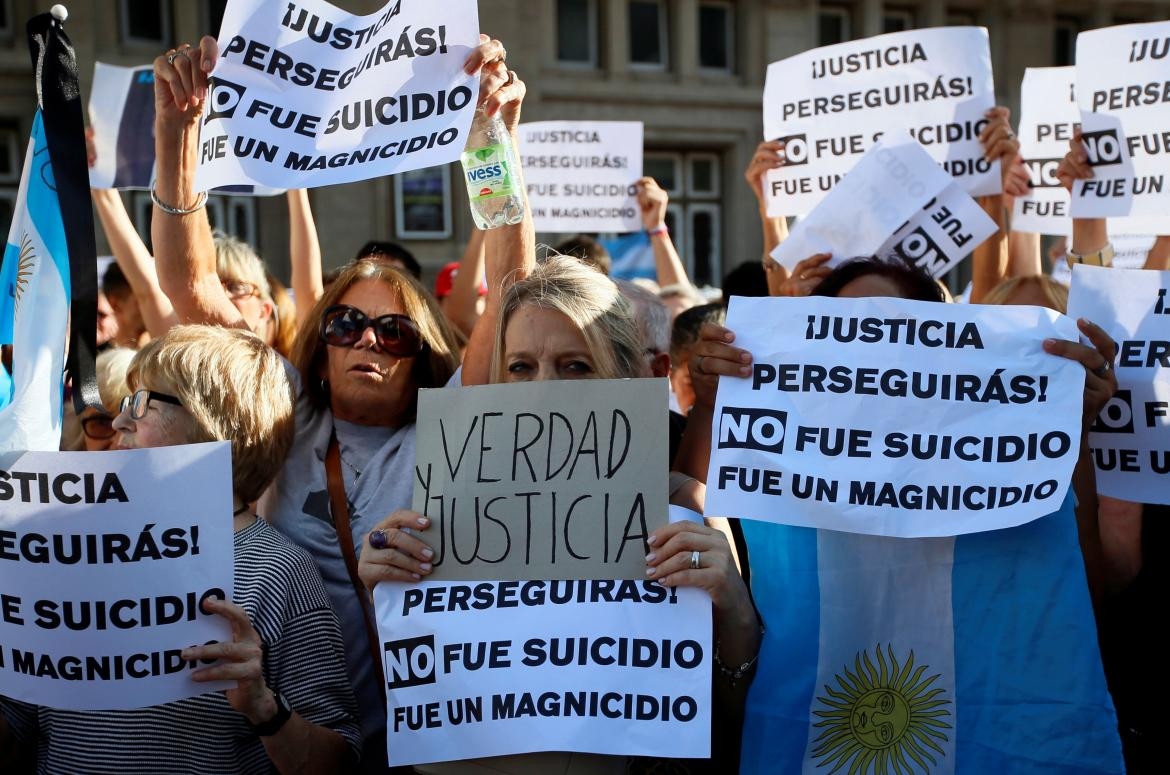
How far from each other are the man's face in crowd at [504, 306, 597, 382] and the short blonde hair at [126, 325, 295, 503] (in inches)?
23.0

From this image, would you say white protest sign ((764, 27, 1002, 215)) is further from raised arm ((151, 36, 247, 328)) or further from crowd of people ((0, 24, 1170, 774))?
raised arm ((151, 36, 247, 328))

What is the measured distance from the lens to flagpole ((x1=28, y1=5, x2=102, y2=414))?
8.78 feet

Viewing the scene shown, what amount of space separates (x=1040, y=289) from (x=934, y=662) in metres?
1.73

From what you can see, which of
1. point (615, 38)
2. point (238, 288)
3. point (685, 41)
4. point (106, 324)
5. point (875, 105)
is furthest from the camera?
point (685, 41)

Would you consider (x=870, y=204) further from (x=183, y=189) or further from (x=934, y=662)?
(x=183, y=189)

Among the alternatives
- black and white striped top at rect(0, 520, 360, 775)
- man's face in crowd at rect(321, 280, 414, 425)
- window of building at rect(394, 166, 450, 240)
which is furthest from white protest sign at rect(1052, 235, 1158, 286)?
window of building at rect(394, 166, 450, 240)

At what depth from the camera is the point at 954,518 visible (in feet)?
7.50

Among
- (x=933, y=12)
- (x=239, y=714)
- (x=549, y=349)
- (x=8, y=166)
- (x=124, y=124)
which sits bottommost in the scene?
(x=239, y=714)

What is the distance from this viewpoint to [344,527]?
8.90 feet

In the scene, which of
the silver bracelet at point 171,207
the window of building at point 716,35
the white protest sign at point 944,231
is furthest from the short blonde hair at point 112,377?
the window of building at point 716,35

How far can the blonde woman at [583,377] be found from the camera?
7.13ft

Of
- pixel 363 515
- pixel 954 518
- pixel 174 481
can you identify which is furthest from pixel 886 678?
pixel 174 481

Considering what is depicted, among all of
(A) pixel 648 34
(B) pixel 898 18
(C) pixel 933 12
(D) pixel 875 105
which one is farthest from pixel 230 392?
(B) pixel 898 18

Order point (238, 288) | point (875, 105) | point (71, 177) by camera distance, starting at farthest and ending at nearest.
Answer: point (875, 105), point (238, 288), point (71, 177)
